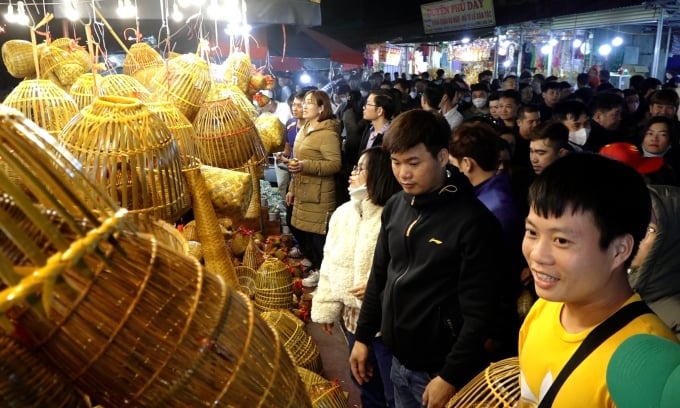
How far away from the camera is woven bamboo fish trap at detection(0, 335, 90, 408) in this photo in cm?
66

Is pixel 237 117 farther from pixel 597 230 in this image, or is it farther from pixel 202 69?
pixel 597 230

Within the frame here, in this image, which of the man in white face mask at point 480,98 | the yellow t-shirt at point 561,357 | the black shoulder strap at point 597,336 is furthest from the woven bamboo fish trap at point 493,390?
the man in white face mask at point 480,98

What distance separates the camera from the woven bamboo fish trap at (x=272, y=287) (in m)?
3.56

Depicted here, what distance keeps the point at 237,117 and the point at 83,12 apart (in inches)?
58.6

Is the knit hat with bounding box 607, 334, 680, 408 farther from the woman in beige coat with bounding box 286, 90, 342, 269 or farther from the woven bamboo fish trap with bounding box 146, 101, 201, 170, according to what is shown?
the woman in beige coat with bounding box 286, 90, 342, 269

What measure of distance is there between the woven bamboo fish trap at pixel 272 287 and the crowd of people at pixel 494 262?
1.24 metres

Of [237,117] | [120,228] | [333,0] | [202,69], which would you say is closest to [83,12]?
[202,69]

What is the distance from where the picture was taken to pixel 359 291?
215 centimetres

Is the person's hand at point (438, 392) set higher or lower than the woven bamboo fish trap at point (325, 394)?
higher

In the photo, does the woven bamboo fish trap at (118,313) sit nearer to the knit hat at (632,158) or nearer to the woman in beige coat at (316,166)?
the knit hat at (632,158)

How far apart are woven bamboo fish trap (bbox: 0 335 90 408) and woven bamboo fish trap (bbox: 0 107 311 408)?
12 millimetres

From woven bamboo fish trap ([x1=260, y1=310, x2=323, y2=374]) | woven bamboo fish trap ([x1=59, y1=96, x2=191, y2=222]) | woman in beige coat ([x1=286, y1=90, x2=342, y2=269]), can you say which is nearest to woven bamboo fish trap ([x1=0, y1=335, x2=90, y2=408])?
woven bamboo fish trap ([x1=59, y1=96, x2=191, y2=222])

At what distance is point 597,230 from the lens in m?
1.05

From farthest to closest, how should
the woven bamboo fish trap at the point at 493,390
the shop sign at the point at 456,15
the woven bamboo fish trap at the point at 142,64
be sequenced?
the shop sign at the point at 456,15 < the woven bamboo fish trap at the point at 142,64 < the woven bamboo fish trap at the point at 493,390
